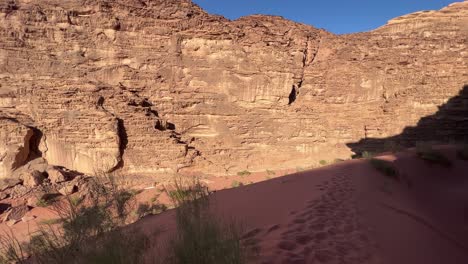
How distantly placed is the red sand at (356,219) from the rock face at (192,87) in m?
9.78

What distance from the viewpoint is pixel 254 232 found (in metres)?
3.71

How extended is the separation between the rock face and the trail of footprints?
11986 mm

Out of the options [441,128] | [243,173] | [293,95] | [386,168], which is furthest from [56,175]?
[441,128]

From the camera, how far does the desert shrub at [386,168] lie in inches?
300

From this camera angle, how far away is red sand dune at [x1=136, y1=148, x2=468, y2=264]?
319 cm

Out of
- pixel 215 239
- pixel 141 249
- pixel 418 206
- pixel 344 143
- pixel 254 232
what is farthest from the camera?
pixel 344 143

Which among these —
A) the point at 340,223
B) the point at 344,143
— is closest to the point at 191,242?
the point at 340,223

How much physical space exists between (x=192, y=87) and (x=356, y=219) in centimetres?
1475

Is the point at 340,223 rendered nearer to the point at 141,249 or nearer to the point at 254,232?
the point at 254,232

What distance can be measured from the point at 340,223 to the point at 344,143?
14.9m

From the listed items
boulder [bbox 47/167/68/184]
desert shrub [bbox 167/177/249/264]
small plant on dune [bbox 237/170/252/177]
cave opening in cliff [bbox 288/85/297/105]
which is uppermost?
cave opening in cliff [bbox 288/85/297/105]

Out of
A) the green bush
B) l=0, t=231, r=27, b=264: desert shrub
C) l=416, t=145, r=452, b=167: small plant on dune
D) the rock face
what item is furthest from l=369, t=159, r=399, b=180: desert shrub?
the rock face

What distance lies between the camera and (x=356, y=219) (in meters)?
4.12

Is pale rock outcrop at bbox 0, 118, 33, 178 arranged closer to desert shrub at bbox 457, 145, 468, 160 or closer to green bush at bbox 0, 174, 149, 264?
green bush at bbox 0, 174, 149, 264
